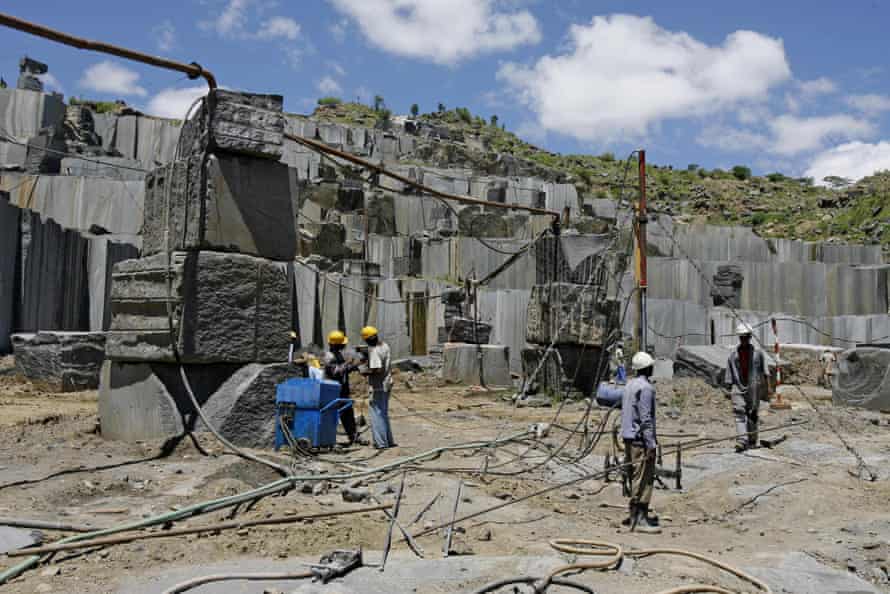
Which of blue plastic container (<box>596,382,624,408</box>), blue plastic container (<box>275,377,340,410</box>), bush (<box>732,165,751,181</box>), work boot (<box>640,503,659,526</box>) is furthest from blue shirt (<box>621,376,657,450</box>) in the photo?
bush (<box>732,165,751,181</box>)

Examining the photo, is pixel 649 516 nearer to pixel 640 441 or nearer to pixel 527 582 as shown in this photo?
pixel 640 441

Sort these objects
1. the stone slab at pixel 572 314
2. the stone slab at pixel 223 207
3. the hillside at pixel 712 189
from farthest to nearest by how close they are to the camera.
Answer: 1. the hillside at pixel 712 189
2. the stone slab at pixel 572 314
3. the stone slab at pixel 223 207

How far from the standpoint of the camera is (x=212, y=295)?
276 inches

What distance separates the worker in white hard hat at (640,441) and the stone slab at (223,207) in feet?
12.1

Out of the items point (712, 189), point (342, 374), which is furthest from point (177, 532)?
point (712, 189)

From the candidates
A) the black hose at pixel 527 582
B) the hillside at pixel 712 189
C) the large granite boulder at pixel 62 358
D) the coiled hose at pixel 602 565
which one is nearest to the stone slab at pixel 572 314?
the large granite boulder at pixel 62 358

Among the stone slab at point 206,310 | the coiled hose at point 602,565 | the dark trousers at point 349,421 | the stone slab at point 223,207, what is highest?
the stone slab at point 223,207

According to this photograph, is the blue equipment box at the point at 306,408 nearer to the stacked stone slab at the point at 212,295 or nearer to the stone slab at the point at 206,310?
the stacked stone slab at the point at 212,295

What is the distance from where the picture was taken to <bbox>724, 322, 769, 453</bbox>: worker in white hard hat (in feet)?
27.7

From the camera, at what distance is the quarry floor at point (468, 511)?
3967 millimetres

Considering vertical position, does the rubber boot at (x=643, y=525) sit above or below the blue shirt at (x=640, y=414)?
below

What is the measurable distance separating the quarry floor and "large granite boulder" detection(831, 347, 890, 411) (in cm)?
299

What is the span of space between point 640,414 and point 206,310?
3.89 meters

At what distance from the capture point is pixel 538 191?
36.6 meters
